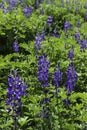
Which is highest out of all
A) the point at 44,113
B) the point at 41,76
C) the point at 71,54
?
the point at 41,76

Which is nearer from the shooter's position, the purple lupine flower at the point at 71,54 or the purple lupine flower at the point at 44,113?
the purple lupine flower at the point at 44,113

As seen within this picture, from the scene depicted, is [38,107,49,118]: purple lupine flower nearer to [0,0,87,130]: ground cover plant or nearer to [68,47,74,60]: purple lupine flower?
[0,0,87,130]: ground cover plant

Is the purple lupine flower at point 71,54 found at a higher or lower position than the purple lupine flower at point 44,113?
higher

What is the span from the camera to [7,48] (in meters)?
7.56

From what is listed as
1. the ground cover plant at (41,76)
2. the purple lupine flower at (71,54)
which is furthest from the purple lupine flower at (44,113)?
the purple lupine flower at (71,54)

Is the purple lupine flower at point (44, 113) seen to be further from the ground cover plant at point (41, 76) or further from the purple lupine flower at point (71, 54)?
the purple lupine flower at point (71, 54)

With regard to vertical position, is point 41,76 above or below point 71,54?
above

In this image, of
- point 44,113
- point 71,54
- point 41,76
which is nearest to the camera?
point 44,113

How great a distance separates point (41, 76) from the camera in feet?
16.4

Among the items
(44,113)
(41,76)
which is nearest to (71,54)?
(41,76)

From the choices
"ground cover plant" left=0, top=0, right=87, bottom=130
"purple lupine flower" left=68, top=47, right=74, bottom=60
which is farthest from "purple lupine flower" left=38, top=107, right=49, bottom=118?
"purple lupine flower" left=68, top=47, right=74, bottom=60

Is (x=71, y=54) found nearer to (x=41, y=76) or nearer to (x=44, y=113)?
(x=41, y=76)

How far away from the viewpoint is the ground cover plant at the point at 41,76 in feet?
15.3

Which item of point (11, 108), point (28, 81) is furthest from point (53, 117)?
point (28, 81)
